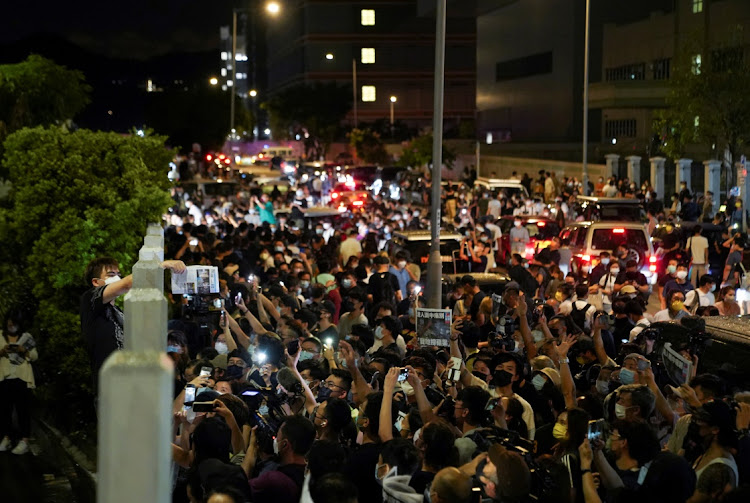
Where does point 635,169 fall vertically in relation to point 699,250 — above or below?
above

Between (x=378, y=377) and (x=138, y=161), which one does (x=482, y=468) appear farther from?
(x=138, y=161)

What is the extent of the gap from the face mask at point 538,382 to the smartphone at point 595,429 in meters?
1.94

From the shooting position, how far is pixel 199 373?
9320mm

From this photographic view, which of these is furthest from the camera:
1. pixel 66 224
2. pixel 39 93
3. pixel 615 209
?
pixel 615 209

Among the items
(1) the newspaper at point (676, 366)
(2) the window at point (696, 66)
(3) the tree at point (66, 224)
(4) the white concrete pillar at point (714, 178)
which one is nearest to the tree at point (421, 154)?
(2) the window at point (696, 66)

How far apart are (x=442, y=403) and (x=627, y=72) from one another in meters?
55.4

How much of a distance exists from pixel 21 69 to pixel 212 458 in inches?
791

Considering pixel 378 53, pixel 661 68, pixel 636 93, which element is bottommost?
pixel 636 93

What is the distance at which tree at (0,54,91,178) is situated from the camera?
72.4 ft

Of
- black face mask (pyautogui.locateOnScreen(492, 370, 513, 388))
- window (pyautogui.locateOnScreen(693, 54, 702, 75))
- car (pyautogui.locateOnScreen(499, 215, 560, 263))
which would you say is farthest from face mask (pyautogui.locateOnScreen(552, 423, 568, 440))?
window (pyautogui.locateOnScreen(693, 54, 702, 75))

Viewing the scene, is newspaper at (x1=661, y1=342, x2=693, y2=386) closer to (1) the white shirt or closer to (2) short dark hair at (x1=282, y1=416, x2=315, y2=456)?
(2) short dark hair at (x1=282, y1=416, x2=315, y2=456)

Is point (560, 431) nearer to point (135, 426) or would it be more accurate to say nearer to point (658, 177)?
point (135, 426)

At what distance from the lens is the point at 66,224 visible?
1356 centimetres

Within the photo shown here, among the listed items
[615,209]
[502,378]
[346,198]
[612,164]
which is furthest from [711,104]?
[502,378]
